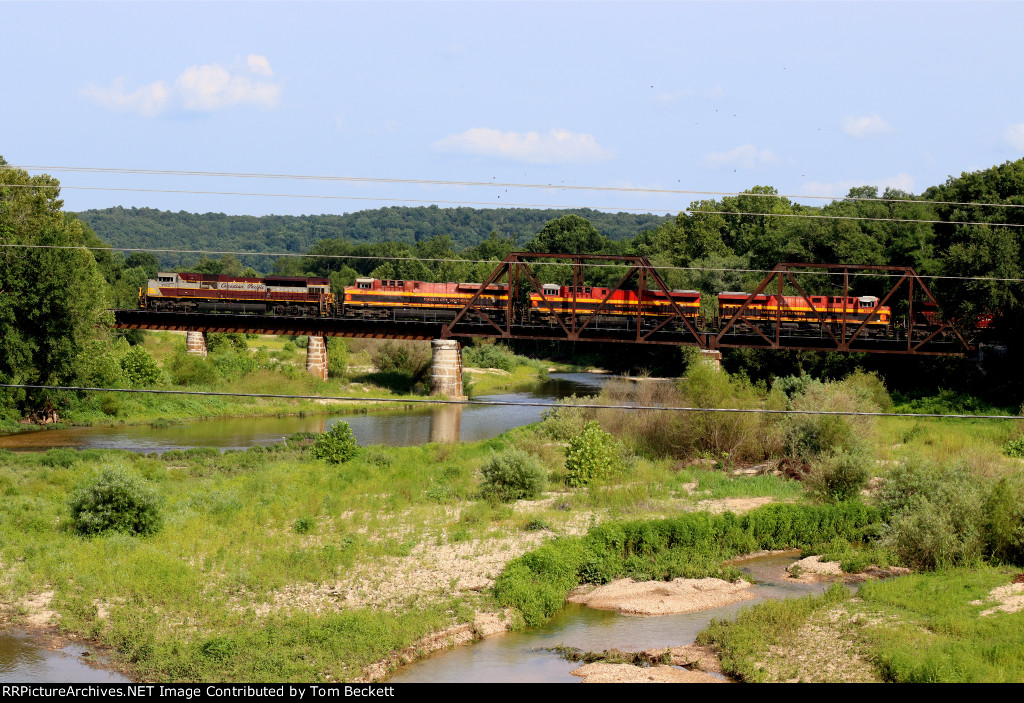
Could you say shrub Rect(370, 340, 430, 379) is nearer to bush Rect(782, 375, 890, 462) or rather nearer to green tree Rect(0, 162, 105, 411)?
green tree Rect(0, 162, 105, 411)

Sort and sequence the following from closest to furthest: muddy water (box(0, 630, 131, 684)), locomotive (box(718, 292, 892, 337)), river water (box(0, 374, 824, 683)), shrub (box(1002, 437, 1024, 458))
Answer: muddy water (box(0, 630, 131, 684)) → river water (box(0, 374, 824, 683)) → shrub (box(1002, 437, 1024, 458)) → locomotive (box(718, 292, 892, 337))

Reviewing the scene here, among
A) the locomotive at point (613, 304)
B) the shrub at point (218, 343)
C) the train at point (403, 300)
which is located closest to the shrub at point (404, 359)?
the train at point (403, 300)

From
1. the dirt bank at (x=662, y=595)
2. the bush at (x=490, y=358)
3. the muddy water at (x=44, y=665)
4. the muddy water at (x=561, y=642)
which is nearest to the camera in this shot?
the muddy water at (x=44, y=665)

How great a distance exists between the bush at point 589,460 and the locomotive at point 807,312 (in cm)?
3474

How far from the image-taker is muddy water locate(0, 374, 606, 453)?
191 ft

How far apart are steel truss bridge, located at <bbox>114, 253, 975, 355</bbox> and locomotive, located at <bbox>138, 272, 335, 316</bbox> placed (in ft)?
5.70

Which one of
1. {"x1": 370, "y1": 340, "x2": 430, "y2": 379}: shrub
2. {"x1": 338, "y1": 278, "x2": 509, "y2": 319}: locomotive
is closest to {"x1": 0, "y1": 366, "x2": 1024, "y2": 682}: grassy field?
{"x1": 338, "y1": 278, "x2": 509, "y2": 319}: locomotive

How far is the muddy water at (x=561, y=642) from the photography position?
24672mm

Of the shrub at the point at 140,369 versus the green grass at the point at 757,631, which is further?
the shrub at the point at 140,369

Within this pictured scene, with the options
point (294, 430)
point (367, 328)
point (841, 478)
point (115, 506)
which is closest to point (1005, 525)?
point (841, 478)

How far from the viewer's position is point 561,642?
26.9 m

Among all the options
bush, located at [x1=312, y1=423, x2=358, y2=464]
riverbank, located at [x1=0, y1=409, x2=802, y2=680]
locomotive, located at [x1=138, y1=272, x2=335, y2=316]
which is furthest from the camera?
locomotive, located at [x1=138, y1=272, x2=335, y2=316]

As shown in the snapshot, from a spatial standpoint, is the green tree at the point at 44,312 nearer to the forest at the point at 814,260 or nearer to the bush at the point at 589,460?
the forest at the point at 814,260
